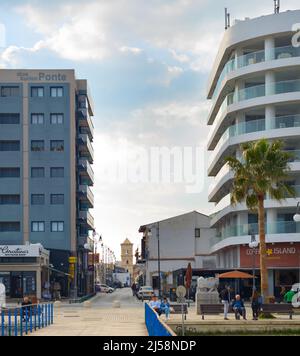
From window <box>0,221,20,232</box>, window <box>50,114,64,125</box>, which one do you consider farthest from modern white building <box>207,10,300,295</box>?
window <box>0,221,20,232</box>

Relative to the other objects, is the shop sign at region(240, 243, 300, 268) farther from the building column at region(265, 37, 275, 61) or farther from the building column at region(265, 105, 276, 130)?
the building column at region(265, 37, 275, 61)

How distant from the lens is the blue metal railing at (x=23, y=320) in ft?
99.4

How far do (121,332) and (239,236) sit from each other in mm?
37133

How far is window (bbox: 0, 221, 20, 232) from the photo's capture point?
89.7 m

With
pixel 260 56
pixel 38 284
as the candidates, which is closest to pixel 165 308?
pixel 260 56

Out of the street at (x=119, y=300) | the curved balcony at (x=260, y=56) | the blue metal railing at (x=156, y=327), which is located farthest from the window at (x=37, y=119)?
the blue metal railing at (x=156, y=327)

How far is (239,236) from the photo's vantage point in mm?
67812

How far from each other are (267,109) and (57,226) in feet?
107

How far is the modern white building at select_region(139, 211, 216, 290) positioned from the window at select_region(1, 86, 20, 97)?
25.8 metres

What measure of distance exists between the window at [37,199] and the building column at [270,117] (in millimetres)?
32730

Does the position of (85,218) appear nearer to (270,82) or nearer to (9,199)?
(9,199)

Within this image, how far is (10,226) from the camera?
90.0 meters
